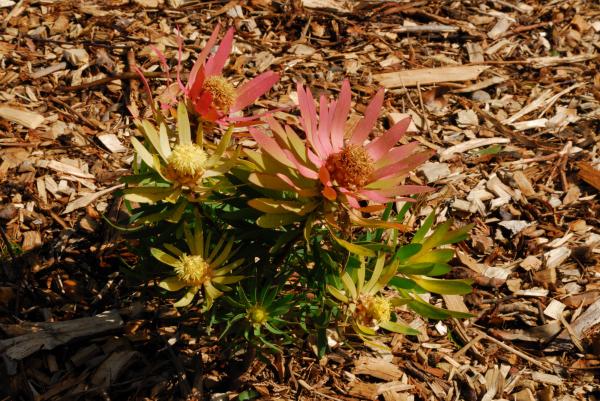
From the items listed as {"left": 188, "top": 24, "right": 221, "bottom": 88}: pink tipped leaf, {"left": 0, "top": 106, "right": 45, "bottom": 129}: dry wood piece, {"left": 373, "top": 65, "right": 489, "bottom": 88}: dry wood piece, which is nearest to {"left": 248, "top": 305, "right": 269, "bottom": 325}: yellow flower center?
{"left": 188, "top": 24, "right": 221, "bottom": 88}: pink tipped leaf

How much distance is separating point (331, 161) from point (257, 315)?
59 centimetres

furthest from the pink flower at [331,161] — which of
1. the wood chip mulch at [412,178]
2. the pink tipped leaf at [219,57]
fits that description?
the wood chip mulch at [412,178]

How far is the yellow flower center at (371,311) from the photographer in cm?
202

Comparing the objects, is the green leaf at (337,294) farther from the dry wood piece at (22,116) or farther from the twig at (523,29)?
the twig at (523,29)

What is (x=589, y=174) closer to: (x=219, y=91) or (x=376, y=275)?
(x=376, y=275)

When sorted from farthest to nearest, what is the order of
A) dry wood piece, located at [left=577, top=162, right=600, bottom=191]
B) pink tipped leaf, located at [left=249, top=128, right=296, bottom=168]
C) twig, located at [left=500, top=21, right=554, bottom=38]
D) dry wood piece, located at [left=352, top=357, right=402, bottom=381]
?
twig, located at [left=500, top=21, right=554, bottom=38] < dry wood piece, located at [left=577, top=162, right=600, bottom=191] < dry wood piece, located at [left=352, top=357, right=402, bottom=381] < pink tipped leaf, located at [left=249, top=128, right=296, bottom=168]

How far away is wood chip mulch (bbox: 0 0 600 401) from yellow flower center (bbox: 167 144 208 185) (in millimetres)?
518

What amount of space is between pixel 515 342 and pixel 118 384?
1844 millimetres

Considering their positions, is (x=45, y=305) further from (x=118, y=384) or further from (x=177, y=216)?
(x=177, y=216)

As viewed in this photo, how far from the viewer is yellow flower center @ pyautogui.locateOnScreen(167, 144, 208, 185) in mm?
1892

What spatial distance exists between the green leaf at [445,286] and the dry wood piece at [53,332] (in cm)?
133

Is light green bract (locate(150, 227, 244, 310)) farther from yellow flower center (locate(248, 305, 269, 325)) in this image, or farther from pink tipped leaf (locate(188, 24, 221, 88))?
pink tipped leaf (locate(188, 24, 221, 88))

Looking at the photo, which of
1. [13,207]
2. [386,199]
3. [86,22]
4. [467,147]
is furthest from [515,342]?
[86,22]

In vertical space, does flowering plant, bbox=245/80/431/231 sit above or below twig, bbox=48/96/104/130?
above
